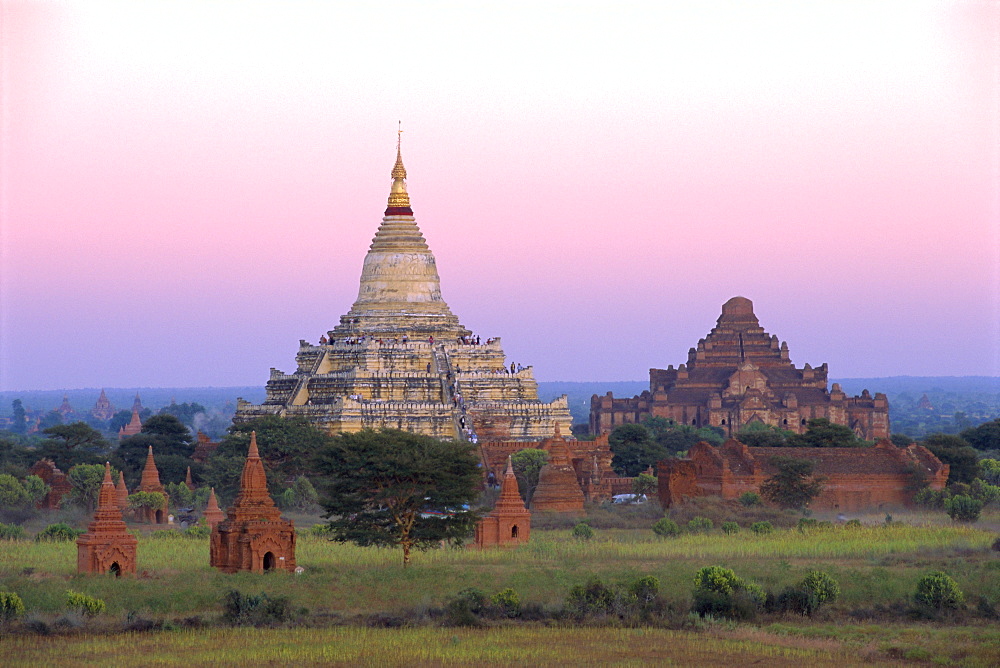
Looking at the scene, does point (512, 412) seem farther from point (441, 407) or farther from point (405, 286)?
point (405, 286)

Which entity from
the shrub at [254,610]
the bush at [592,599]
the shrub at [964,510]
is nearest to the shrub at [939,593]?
the bush at [592,599]

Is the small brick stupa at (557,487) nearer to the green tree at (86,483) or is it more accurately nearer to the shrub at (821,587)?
the green tree at (86,483)

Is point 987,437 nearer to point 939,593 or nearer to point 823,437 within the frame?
point 823,437

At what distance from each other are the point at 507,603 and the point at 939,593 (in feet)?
28.5

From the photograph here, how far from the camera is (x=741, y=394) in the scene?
133 meters

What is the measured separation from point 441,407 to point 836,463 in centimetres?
2169

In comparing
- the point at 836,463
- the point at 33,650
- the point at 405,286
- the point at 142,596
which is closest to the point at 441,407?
the point at 405,286

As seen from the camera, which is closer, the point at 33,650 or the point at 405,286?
the point at 33,650

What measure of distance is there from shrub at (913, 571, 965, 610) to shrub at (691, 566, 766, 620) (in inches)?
126

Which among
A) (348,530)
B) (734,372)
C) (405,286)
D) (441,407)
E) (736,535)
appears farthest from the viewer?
(734,372)

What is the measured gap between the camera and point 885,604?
151ft

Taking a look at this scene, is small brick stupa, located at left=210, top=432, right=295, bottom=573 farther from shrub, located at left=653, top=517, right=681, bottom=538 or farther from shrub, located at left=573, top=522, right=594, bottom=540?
shrub, located at left=653, top=517, right=681, bottom=538

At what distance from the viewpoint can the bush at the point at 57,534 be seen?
2281 inches

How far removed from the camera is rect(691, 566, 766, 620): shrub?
44.2 metres
